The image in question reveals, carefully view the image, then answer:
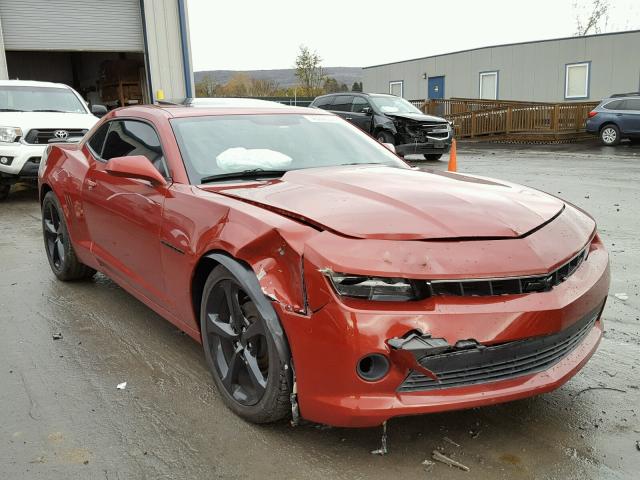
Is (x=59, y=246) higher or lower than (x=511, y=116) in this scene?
lower

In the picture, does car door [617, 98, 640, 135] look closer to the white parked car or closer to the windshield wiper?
the white parked car

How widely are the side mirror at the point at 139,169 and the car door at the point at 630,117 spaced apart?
62.3ft

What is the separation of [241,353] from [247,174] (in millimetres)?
1101

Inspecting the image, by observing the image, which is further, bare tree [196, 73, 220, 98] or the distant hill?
the distant hill

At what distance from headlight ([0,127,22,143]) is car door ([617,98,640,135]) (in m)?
17.3

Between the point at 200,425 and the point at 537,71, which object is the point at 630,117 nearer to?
the point at 537,71

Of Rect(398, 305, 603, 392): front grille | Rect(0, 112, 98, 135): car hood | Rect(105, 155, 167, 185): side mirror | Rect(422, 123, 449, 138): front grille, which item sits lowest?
Rect(398, 305, 603, 392): front grille

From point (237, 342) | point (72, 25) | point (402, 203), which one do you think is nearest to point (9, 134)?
point (237, 342)

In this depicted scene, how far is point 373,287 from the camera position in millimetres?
2324

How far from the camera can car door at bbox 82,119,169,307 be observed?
349cm

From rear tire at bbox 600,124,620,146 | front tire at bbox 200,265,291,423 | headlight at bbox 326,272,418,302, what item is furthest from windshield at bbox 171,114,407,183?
rear tire at bbox 600,124,620,146

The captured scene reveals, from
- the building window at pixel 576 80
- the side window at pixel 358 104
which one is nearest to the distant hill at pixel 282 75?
the building window at pixel 576 80

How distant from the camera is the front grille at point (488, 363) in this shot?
2295 millimetres

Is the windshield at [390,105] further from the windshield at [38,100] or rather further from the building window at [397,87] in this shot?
the building window at [397,87]
